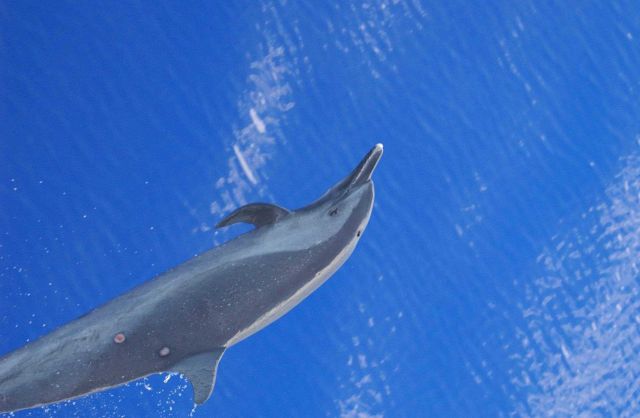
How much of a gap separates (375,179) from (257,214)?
2.13 m

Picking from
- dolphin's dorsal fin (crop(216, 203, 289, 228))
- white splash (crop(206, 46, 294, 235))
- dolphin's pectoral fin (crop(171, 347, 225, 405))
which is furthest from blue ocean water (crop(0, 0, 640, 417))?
dolphin's pectoral fin (crop(171, 347, 225, 405))

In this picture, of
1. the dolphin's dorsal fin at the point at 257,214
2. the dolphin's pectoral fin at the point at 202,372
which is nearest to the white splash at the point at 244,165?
the dolphin's dorsal fin at the point at 257,214

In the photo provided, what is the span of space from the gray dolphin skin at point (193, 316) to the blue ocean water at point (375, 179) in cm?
184

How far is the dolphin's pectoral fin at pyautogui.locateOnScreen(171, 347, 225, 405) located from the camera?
6.40ft

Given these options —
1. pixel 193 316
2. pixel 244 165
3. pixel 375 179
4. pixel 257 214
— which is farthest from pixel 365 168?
pixel 375 179

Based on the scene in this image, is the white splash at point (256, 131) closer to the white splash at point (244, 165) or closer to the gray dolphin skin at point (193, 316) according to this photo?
the white splash at point (244, 165)

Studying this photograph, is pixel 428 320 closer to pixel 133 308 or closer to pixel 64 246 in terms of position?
pixel 64 246

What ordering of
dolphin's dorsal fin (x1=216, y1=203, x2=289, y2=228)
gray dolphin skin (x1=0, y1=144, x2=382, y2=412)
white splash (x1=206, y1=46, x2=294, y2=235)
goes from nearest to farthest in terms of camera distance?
gray dolphin skin (x1=0, y1=144, x2=382, y2=412) < dolphin's dorsal fin (x1=216, y1=203, x2=289, y2=228) < white splash (x1=206, y1=46, x2=294, y2=235)

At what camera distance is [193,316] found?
2.03 m

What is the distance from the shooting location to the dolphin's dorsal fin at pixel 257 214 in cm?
225

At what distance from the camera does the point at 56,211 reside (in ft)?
12.7

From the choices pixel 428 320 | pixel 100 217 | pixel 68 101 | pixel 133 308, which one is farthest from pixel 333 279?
pixel 133 308

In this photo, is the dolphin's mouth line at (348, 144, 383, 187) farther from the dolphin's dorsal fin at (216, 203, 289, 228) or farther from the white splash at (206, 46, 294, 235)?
the white splash at (206, 46, 294, 235)

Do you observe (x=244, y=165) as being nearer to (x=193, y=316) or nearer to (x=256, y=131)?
(x=256, y=131)
